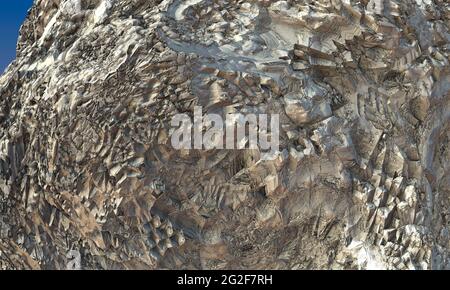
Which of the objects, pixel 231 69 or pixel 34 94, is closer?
pixel 231 69

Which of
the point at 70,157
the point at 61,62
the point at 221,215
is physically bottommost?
the point at 221,215

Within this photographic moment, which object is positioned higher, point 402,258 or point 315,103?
point 315,103

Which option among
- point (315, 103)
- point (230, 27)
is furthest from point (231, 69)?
point (315, 103)

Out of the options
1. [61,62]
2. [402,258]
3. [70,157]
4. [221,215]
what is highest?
[61,62]

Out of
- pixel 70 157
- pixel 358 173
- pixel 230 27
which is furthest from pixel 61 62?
pixel 358 173

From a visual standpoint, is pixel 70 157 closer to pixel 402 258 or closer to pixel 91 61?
pixel 91 61
